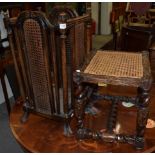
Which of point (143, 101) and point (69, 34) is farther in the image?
point (69, 34)

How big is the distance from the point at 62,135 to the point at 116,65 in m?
0.38

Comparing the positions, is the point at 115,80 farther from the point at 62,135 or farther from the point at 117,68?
the point at 62,135

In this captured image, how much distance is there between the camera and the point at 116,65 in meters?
0.90

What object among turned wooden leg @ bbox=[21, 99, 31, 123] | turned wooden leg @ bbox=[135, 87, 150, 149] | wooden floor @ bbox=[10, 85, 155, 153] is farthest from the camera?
turned wooden leg @ bbox=[21, 99, 31, 123]

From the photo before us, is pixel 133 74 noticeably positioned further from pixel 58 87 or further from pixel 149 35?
pixel 149 35

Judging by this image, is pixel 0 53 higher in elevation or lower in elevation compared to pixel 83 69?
lower

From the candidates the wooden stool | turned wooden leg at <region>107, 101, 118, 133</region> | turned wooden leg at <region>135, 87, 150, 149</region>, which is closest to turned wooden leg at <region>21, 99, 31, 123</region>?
the wooden stool

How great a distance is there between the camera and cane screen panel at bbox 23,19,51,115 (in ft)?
2.61

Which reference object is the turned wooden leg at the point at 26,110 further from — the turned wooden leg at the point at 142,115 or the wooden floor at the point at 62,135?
the turned wooden leg at the point at 142,115

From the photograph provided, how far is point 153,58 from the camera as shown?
1605 mm

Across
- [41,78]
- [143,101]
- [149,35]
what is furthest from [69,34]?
[149,35]

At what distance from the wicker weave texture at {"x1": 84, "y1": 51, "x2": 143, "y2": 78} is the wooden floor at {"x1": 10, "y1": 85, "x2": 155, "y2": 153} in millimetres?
288

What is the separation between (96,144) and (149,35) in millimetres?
1335

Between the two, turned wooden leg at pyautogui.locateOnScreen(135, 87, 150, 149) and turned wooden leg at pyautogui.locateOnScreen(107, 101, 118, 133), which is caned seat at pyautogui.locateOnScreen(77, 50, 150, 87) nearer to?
turned wooden leg at pyautogui.locateOnScreen(135, 87, 150, 149)
